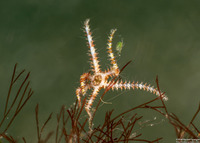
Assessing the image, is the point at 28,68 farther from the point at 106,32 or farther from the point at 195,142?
the point at 195,142

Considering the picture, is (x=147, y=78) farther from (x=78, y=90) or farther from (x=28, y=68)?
(x=28, y=68)

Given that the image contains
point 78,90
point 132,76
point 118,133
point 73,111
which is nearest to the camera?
point 73,111

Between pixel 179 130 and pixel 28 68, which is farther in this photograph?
pixel 28 68

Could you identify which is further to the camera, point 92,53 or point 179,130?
point 92,53

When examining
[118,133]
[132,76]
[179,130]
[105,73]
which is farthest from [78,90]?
[132,76]

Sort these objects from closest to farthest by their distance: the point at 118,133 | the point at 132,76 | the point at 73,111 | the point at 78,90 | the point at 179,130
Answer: the point at 179,130
the point at 73,111
the point at 118,133
the point at 78,90
the point at 132,76

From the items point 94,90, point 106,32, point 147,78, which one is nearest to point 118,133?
point 94,90

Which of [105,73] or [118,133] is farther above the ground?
[105,73]

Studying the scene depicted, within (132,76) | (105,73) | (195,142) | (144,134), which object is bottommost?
(195,142)

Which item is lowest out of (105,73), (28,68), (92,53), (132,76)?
(105,73)
